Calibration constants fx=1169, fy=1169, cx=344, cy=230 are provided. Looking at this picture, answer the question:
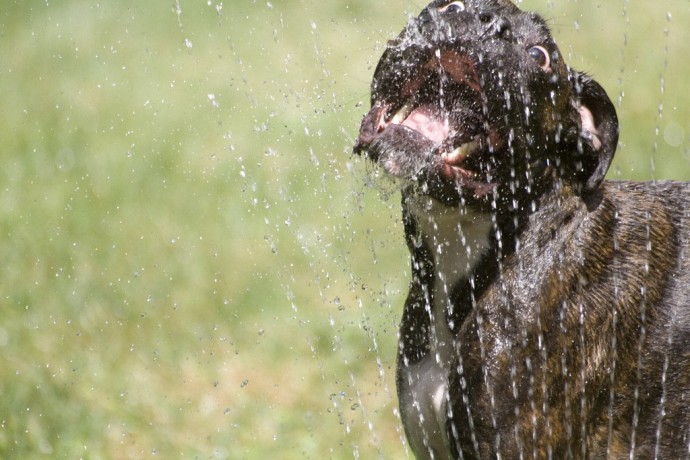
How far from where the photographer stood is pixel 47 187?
8.42m

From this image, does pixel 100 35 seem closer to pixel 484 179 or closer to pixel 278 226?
pixel 278 226

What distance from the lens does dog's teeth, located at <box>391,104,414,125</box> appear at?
4215 mm

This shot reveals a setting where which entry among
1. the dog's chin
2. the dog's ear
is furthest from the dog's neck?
the dog's ear

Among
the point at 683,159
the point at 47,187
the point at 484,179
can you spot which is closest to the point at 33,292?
the point at 47,187

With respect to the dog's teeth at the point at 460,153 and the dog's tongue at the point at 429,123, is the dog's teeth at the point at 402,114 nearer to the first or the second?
the dog's tongue at the point at 429,123

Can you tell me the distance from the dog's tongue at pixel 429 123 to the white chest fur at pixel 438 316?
0.24 m

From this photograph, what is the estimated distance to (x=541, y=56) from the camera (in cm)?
426

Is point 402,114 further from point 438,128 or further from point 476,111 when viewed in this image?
point 476,111

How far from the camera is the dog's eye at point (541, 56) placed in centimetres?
424

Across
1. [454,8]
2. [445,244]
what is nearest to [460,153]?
[445,244]

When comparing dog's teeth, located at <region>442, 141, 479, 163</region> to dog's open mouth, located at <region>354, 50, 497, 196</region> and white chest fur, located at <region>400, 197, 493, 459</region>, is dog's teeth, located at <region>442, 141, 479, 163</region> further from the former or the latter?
white chest fur, located at <region>400, 197, 493, 459</region>

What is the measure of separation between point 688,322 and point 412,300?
3.44 ft

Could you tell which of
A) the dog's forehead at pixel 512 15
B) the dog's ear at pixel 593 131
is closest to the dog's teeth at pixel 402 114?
the dog's forehead at pixel 512 15

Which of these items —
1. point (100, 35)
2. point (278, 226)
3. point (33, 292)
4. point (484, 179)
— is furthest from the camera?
point (100, 35)
